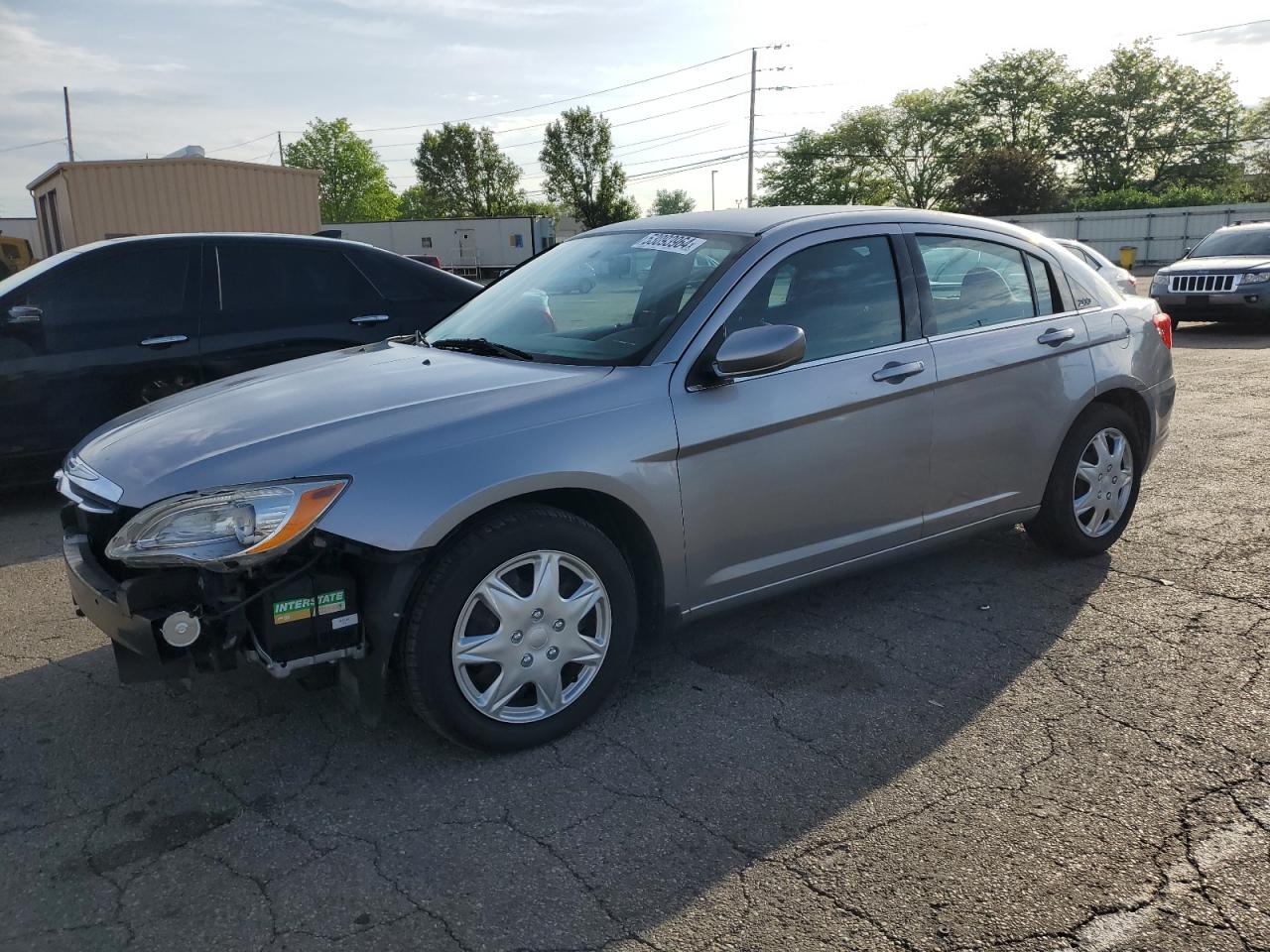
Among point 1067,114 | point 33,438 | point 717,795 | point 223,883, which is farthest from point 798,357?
point 1067,114

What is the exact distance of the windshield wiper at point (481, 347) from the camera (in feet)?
12.0

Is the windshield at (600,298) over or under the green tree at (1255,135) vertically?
under

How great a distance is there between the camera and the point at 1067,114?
2785 inches

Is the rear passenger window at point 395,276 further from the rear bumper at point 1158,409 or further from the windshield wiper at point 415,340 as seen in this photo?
the rear bumper at point 1158,409

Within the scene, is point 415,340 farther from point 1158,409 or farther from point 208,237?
point 1158,409

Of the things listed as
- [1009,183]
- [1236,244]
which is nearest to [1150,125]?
[1009,183]

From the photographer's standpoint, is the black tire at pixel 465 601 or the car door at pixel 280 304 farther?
the car door at pixel 280 304

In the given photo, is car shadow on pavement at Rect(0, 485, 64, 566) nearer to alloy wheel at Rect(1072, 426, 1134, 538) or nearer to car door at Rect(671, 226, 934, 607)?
car door at Rect(671, 226, 934, 607)

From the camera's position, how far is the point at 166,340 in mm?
6109

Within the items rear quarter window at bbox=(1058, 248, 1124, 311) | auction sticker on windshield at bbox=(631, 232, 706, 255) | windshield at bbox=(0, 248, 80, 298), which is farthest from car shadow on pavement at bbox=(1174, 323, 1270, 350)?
windshield at bbox=(0, 248, 80, 298)

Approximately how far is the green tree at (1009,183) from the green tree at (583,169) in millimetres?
32323

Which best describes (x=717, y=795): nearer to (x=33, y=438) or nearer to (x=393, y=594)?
(x=393, y=594)

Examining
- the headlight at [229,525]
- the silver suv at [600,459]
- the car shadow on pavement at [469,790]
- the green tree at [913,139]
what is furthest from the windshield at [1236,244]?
the green tree at [913,139]

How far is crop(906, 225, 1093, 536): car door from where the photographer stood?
4062 mm
